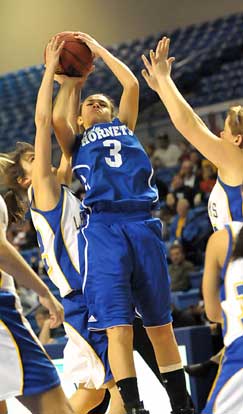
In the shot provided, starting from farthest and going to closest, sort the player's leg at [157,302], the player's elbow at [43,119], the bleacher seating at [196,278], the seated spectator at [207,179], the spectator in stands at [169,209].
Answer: the spectator in stands at [169,209]
the seated spectator at [207,179]
the bleacher seating at [196,278]
the player's elbow at [43,119]
the player's leg at [157,302]

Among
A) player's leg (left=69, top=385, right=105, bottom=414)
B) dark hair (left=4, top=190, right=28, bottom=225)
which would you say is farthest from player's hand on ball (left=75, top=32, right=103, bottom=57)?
player's leg (left=69, top=385, right=105, bottom=414)

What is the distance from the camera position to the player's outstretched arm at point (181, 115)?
11.5 feet

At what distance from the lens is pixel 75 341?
3.93 m

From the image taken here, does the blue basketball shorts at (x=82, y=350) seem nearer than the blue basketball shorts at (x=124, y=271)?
No

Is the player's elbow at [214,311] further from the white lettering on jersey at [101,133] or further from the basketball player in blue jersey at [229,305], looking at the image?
the white lettering on jersey at [101,133]

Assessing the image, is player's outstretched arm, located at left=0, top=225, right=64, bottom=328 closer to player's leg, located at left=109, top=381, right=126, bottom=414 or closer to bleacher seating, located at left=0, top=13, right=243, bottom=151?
player's leg, located at left=109, top=381, right=126, bottom=414

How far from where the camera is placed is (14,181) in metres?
4.06

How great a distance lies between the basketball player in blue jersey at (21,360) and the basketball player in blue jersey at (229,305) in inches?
27.0

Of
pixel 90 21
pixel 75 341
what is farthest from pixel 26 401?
pixel 90 21

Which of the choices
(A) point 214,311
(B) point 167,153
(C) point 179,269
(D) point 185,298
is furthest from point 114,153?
(B) point 167,153

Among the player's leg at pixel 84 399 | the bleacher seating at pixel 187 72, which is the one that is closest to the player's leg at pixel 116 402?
the player's leg at pixel 84 399

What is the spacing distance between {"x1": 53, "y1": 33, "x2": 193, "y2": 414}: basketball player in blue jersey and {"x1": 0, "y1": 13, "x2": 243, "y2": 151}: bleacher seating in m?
9.21

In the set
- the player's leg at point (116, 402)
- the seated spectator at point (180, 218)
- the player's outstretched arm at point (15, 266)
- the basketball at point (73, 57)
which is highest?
the basketball at point (73, 57)

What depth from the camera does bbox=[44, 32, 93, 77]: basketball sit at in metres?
3.95
